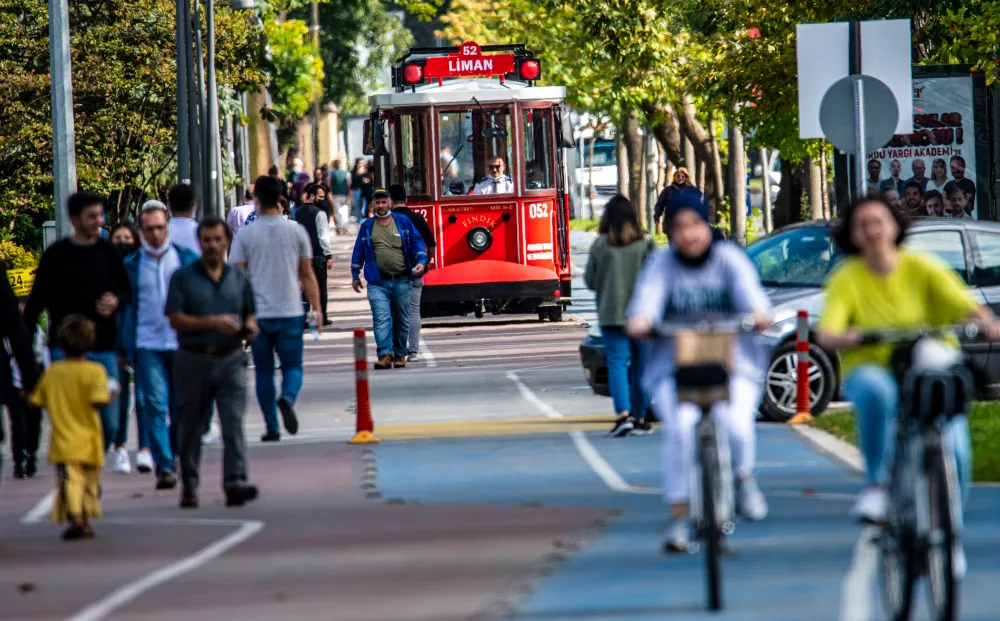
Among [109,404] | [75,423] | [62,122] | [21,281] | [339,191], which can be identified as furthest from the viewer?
[339,191]

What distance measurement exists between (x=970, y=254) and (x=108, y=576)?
8.14 m

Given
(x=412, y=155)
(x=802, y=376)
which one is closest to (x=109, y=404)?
(x=802, y=376)

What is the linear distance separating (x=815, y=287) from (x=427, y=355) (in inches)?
308

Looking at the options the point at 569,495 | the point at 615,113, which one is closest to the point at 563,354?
the point at 569,495

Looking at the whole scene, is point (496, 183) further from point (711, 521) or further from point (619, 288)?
point (711, 521)

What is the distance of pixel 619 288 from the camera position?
45.2 ft

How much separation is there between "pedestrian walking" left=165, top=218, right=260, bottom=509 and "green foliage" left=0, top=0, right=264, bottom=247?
59.7ft

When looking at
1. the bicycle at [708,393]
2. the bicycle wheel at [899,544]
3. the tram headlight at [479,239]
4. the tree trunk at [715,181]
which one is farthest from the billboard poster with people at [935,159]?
the tree trunk at [715,181]

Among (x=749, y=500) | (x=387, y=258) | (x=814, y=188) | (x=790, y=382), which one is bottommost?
(x=749, y=500)

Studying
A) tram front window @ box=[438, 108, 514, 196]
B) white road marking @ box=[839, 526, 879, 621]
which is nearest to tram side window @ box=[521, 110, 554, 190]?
tram front window @ box=[438, 108, 514, 196]

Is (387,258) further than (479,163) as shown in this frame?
No

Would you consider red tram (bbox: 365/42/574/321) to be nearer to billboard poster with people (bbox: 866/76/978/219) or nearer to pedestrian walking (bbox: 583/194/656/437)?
billboard poster with people (bbox: 866/76/978/219)

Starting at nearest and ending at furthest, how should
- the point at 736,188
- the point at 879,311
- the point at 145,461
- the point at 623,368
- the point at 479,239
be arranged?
the point at 879,311 < the point at 145,461 < the point at 623,368 < the point at 479,239 < the point at 736,188

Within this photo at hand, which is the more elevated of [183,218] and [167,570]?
[183,218]
